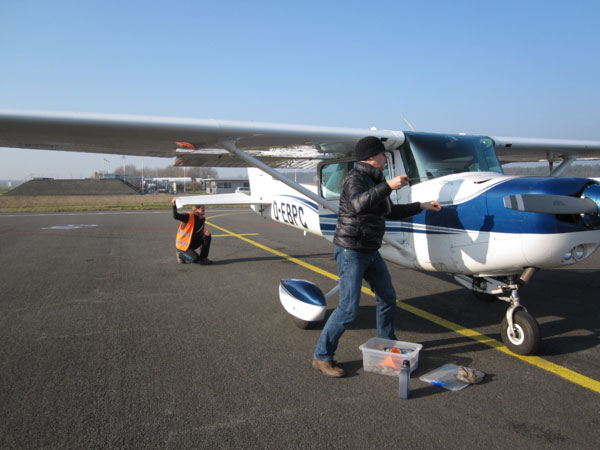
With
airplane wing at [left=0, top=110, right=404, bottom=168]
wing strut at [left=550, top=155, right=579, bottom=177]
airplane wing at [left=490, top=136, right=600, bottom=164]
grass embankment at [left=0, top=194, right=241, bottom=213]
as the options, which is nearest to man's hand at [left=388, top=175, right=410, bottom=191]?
airplane wing at [left=0, top=110, right=404, bottom=168]

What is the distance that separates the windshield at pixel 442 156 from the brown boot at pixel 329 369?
6.54 feet

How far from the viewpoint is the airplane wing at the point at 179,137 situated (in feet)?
12.0

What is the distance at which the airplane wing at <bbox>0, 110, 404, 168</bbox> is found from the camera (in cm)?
362

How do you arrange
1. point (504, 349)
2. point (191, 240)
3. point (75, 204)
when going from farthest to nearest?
1. point (75, 204)
2. point (191, 240)
3. point (504, 349)

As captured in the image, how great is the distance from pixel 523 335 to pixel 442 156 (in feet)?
5.88

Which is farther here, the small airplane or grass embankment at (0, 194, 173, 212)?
grass embankment at (0, 194, 173, 212)

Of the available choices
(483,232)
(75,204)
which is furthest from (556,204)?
(75,204)

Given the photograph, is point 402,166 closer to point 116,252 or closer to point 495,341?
point 495,341

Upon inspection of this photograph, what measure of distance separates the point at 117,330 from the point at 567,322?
4451mm

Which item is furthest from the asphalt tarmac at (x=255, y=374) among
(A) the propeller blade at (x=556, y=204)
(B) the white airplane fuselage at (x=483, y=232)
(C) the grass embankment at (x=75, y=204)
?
(C) the grass embankment at (x=75, y=204)

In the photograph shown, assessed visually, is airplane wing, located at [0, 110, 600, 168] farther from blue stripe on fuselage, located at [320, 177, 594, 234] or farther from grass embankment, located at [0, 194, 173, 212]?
grass embankment, located at [0, 194, 173, 212]

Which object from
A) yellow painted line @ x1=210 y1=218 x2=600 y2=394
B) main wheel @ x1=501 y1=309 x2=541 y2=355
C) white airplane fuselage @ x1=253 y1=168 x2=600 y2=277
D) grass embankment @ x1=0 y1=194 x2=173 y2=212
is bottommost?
grass embankment @ x1=0 y1=194 x2=173 y2=212

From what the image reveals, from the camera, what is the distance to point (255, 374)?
291 cm

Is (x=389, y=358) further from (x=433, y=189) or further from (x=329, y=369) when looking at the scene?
(x=433, y=189)
